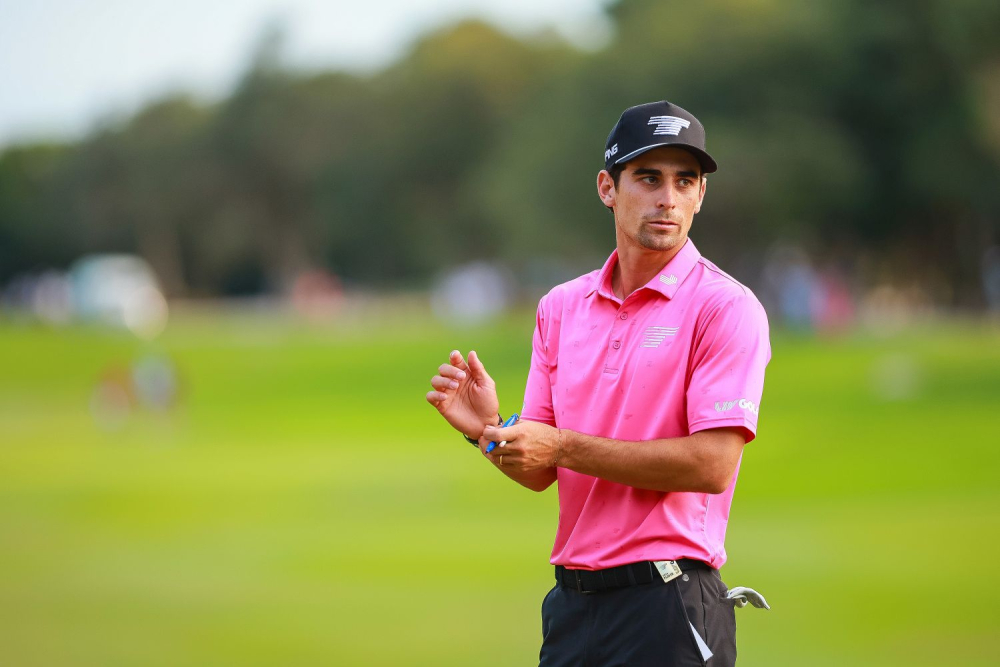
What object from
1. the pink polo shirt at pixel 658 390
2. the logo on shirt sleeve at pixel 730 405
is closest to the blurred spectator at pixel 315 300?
the pink polo shirt at pixel 658 390

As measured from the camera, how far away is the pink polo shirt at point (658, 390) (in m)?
3.59

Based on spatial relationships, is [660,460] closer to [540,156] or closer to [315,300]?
[540,156]

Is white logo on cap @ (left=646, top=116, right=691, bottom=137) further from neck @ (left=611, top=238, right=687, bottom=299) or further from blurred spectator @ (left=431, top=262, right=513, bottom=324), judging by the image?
blurred spectator @ (left=431, top=262, right=513, bottom=324)

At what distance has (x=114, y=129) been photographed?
10594 centimetres

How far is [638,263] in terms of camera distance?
386cm

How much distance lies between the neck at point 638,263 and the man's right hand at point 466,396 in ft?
1.58

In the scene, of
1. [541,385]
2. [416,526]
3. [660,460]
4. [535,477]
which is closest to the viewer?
[660,460]

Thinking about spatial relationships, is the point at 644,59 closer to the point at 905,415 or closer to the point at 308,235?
the point at 905,415

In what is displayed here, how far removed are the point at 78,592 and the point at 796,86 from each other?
131ft

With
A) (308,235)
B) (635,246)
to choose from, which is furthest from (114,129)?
(635,246)

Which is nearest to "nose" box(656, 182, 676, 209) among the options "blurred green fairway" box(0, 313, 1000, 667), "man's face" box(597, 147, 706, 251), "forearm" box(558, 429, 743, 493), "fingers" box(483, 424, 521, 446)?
"man's face" box(597, 147, 706, 251)

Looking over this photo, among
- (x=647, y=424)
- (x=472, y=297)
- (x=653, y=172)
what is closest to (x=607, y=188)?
(x=653, y=172)

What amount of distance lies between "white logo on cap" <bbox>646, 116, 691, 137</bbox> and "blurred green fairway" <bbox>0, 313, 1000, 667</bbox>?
7.65 m

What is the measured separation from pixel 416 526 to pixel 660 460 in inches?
606
